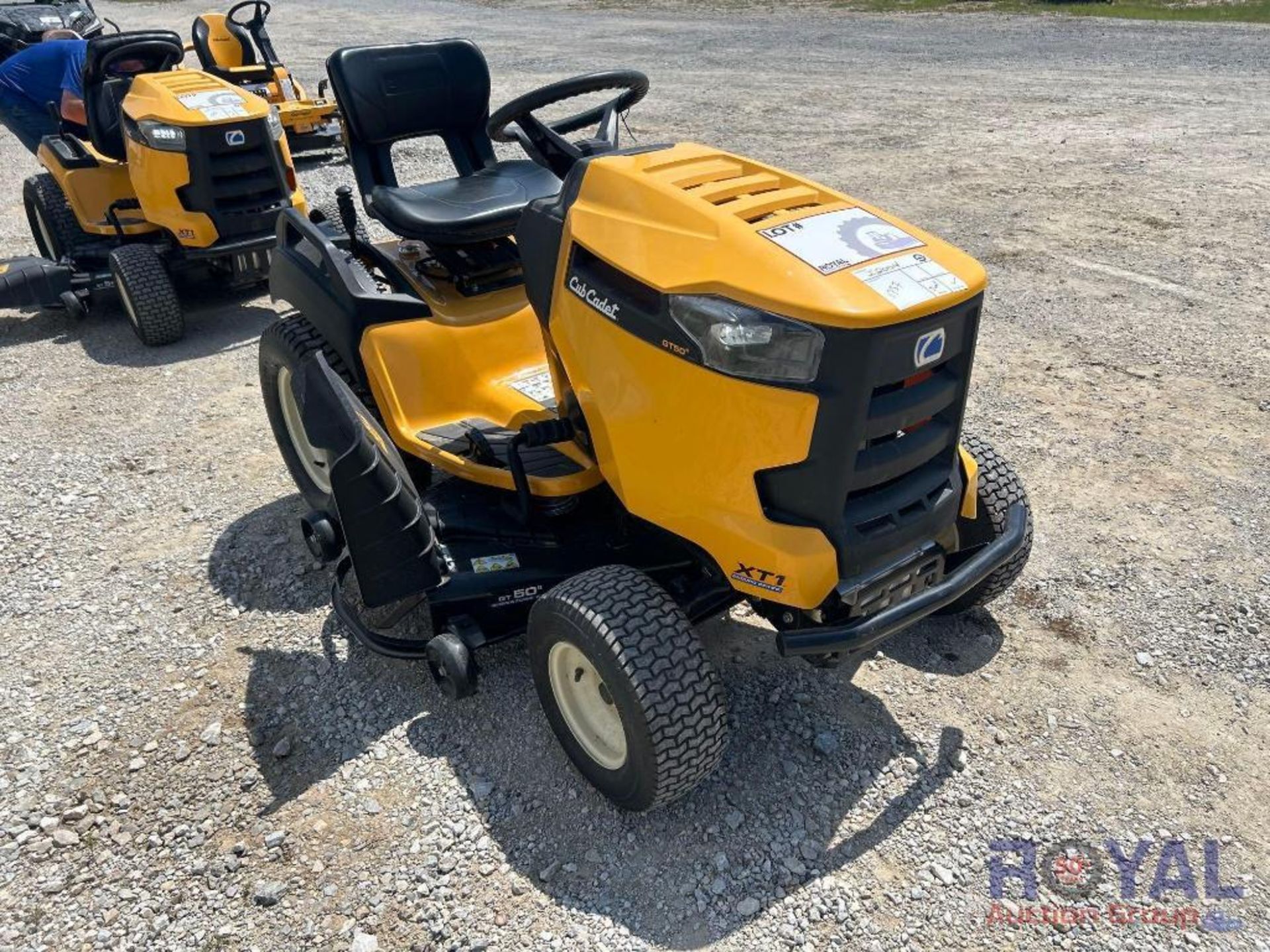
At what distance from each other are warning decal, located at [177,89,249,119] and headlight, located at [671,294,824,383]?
14.3ft

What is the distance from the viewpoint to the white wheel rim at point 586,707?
2516mm

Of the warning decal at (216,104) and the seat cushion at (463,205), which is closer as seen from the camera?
the seat cushion at (463,205)

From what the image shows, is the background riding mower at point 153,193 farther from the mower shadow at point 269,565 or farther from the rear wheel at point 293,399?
the mower shadow at point 269,565

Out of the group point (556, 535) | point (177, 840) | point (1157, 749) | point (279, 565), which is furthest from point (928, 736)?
point (279, 565)

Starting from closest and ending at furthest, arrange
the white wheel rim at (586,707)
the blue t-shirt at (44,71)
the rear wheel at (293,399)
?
1. the white wheel rim at (586,707)
2. the rear wheel at (293,399)
3. the blue t-shirt at (44,71)

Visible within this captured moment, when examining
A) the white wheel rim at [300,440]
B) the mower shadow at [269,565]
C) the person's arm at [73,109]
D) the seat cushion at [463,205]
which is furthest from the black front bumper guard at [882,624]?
the person's arm at [73,109]

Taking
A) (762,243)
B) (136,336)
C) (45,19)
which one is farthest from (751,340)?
(45,19)

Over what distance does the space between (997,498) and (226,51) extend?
1007 centimetres

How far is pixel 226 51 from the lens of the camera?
A: 1022 centimetres

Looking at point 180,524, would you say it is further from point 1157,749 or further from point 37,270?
point 1157,749

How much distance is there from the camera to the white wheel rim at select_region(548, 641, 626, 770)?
2.52 meters

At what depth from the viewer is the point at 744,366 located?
2123 millimetres

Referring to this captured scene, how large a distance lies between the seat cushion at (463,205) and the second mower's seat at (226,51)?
747 centimetres

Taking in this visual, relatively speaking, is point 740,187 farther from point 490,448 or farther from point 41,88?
point 41,88
